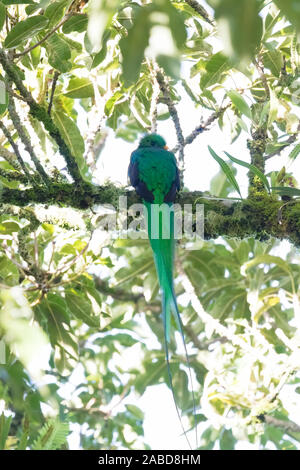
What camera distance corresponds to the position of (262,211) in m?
2.41

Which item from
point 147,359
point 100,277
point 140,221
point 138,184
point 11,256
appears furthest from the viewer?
point 100,277

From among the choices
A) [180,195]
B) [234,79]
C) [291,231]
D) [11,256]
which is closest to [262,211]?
[291,231]

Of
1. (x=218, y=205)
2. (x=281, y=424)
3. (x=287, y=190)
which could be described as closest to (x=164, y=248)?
(x=218, y=205)

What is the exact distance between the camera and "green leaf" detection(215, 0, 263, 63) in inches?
19.2

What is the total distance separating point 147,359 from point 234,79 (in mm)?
2384

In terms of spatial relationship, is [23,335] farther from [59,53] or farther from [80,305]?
[80,305]

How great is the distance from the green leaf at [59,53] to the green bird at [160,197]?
0.65m

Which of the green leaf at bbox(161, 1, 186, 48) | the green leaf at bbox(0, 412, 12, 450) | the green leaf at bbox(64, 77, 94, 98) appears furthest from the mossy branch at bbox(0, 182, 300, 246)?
the green leaf at bbox(161, 1, 186, 48)

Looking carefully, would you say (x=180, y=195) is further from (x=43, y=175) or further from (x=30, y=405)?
(x=30, y=405)

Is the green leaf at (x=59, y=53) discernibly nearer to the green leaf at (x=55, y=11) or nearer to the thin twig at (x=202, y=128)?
the green leaf at (x=55, y=11)

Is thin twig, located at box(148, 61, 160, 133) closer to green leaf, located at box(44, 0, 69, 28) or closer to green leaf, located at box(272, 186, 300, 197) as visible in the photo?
green leaf, located at box(44, 0, 69, 28)

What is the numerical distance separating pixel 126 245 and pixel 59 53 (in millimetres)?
1681

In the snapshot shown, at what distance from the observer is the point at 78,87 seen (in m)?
3.44

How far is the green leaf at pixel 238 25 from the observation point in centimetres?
49
